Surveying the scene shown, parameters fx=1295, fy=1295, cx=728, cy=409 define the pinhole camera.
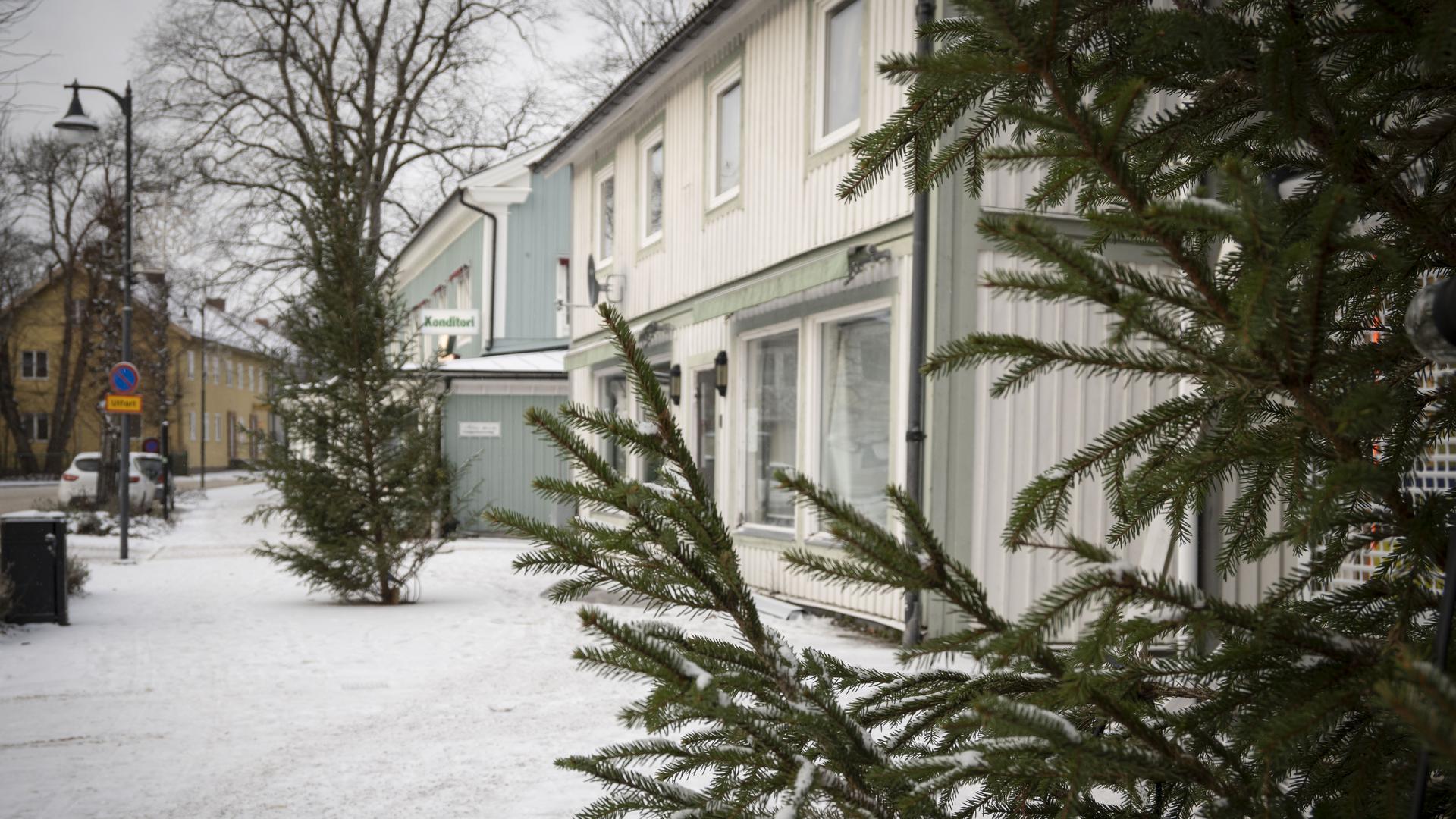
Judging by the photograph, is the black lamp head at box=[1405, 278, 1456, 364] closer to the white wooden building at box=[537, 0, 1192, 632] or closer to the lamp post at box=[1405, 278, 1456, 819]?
the lamp post at box=[1405, 278, 1456, 819]

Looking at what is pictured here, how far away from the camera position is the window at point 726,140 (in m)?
12.4

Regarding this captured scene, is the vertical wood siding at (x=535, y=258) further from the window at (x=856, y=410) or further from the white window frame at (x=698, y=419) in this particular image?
the window at (x=856, y=410)

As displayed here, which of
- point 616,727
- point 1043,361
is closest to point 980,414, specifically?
point 616,727

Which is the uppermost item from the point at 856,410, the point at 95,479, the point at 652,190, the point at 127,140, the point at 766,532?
the point at 127,140

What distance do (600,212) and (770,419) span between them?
6.38 m

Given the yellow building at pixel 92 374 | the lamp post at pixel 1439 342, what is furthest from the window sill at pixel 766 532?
the yellow building at pixel 92 374

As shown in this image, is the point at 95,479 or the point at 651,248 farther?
the point at 95,479

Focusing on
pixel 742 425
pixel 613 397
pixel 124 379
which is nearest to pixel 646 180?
pixel 613 397

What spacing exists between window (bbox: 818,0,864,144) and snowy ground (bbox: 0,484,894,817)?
3.95 metres

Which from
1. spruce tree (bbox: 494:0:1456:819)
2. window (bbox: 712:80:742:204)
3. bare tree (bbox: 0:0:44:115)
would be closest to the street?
window (bbox: 712:80:742:204)

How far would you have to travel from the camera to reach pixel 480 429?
22328mm

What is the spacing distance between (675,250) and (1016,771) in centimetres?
1256

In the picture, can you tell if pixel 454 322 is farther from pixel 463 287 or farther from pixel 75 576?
pixel 75 576

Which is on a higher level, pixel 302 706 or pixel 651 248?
pixel 651 248
